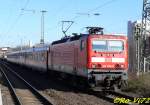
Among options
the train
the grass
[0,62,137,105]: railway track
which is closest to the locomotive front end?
the train

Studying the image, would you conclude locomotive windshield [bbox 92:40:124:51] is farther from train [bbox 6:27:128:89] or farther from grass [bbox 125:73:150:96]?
grass [bbox 125:73:150:96]

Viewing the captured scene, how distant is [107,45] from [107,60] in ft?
2.46

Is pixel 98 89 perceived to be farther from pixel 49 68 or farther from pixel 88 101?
pixel 49 68

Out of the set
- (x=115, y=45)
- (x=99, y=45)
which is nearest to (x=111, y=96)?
(x=99, y=45)

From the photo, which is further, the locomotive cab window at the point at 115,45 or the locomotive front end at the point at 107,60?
the locomotive cab window at the point at 115,45

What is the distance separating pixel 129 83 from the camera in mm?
22969

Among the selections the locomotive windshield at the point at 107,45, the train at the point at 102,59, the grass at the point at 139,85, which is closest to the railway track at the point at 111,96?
the train at the point at 102,59

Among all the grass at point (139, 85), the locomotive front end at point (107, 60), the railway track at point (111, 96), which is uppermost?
the locomotive front end at point (107, 60)

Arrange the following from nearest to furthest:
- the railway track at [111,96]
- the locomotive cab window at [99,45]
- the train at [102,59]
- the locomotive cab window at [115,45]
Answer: the railway track at [111,96] → the train at [102,59] → the locomotive cab window at [99,45] → the locomotive cab window at [115,45]

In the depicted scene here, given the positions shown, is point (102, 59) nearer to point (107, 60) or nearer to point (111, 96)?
point (107, 60)

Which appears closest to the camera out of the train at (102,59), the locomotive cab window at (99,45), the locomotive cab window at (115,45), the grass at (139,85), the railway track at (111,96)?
the railway track at (111,96)

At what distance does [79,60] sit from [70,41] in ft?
8.67

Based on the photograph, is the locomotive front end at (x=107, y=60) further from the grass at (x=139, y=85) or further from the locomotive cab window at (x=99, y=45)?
the grass at (x=139, y=85)

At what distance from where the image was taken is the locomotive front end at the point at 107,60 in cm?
2048
